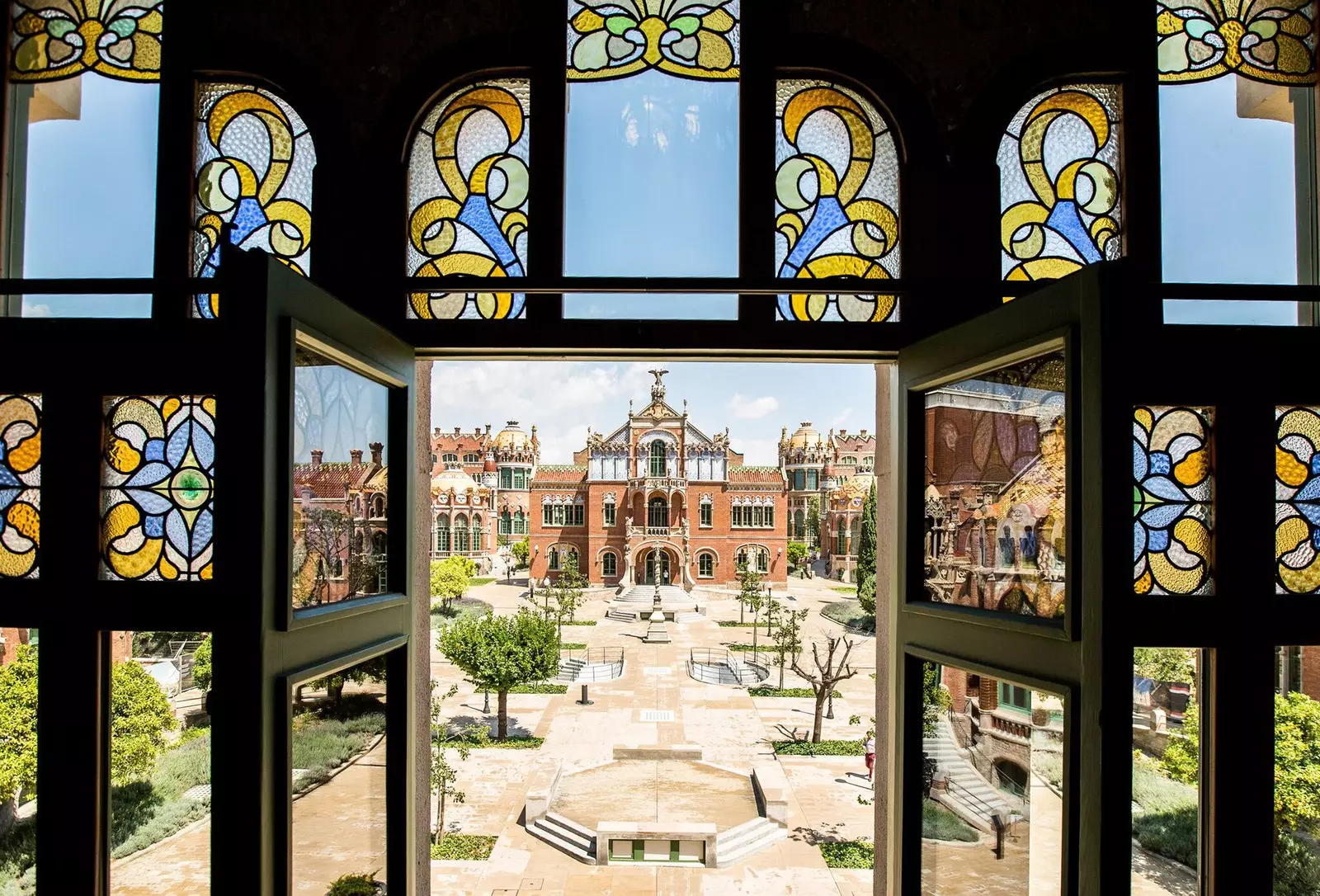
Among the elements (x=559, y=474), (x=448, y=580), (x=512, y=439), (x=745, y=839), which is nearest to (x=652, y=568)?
(x=559, y=474)

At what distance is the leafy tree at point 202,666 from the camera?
1639mm

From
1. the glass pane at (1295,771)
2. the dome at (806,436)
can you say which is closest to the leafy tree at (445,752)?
the glass pane at (1295,771)

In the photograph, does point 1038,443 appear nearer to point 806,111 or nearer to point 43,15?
point 806,111

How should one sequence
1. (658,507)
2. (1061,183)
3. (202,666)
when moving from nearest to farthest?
(202,666) → (1061,183) → (658,507)

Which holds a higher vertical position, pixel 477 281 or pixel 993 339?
pixel 477 281

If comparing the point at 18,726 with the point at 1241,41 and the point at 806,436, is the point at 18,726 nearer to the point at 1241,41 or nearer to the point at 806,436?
the point at 1241,41

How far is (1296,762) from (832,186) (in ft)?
5.97

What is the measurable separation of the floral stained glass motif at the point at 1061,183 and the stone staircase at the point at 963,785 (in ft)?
4.04

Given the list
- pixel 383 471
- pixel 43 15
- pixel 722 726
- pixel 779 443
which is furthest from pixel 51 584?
pixel 779 443

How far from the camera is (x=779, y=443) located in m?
34.7

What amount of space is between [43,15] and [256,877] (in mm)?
2382

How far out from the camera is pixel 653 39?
83.7 inches

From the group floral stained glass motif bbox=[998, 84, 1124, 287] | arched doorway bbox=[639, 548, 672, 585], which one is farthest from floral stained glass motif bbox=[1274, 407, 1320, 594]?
arched doorway bbox=[639, 548, 672, 585]

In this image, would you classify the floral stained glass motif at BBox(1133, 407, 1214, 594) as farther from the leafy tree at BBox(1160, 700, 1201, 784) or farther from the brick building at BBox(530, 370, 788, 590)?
the brick building at BBox(530, 370, 788, 590)
